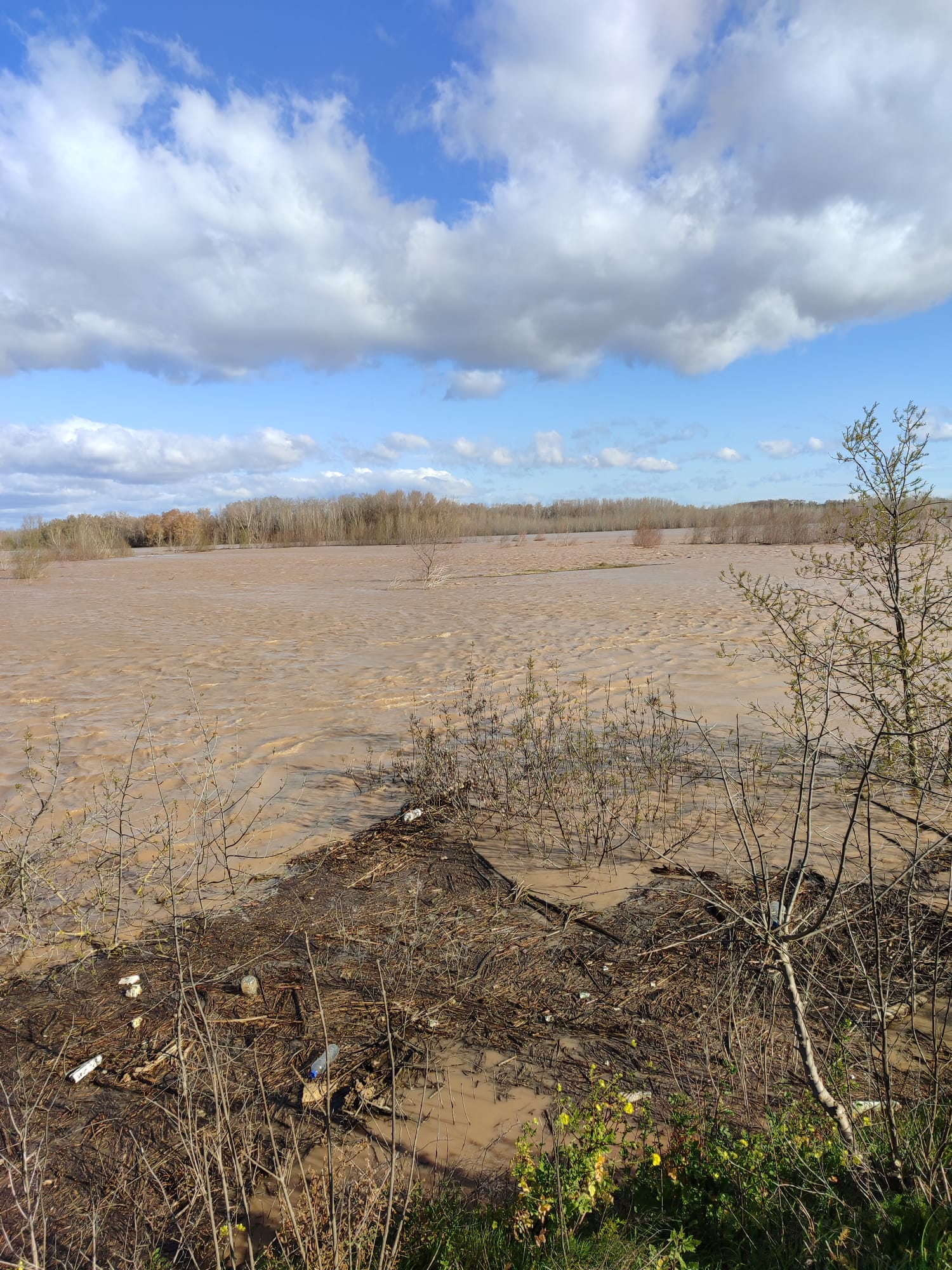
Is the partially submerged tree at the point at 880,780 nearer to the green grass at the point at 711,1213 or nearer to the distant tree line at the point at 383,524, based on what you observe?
the green grass at the point at 711,1213

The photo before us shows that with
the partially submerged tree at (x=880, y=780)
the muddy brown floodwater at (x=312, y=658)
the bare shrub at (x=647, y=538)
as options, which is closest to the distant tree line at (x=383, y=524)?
the bare shrub at (x=647, y=538)

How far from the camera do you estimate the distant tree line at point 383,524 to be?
37.8 metres

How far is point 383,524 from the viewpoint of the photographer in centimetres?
4656

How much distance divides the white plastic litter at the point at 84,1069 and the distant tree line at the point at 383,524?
1191 inches

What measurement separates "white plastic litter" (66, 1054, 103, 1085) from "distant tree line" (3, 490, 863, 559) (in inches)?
1191

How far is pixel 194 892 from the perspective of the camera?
14.7ft

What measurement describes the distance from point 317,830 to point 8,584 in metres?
24.3

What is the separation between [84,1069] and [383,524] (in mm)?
44613

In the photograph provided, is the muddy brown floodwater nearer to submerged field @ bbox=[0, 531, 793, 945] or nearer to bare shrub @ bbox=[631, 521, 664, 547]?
submerged field @ bbox=[0, 531, 793, 945]

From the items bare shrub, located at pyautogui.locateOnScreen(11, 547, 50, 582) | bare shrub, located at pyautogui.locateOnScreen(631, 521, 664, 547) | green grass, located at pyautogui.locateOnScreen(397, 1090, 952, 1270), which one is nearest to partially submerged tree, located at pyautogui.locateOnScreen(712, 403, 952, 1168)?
green grass, located at pyautogui.locateOnScreen(397, 1090, 952, 1270)

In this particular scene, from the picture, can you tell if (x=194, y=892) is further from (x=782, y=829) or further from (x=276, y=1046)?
(x=782, y=829)

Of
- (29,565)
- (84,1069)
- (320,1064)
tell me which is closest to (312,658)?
(84,1069)

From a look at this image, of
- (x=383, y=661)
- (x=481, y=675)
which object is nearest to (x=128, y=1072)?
(x=481, y=675)

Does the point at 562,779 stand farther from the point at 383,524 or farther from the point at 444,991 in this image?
the point at 383,524
